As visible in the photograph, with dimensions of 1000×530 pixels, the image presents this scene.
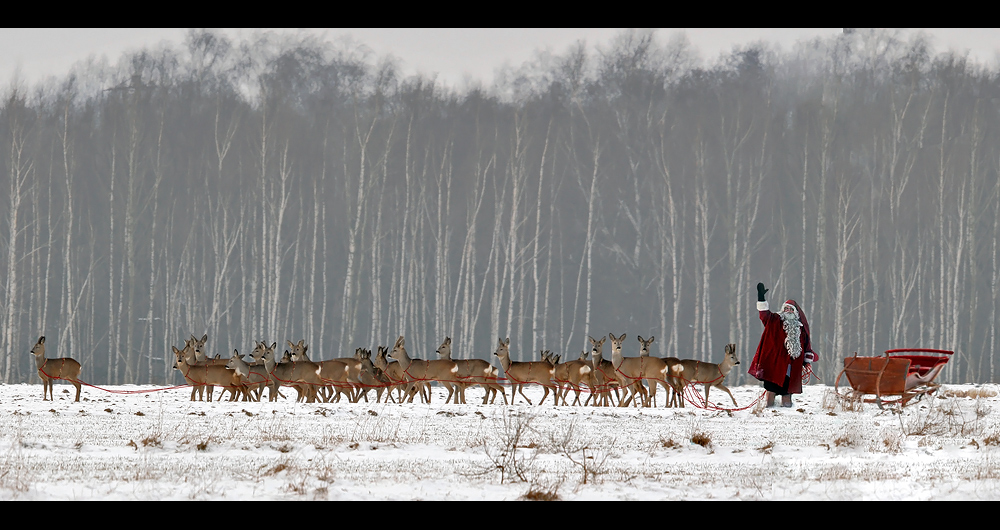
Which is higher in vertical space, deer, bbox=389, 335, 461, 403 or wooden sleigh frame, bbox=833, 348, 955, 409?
wooden sleigh frame, bbox=833, 348, 955, 409

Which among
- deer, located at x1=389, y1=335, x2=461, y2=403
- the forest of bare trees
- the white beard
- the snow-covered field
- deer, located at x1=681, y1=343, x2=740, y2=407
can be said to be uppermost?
the forest of bare trees

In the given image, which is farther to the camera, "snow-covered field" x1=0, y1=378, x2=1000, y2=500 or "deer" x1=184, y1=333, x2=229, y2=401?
"deer" x1=184, y1=333, x2=229, y2=401

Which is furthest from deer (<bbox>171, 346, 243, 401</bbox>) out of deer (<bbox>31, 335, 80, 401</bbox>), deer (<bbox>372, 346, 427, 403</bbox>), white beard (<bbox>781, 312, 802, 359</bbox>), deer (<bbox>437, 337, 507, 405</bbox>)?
white beard (<bbox>781, 312, 802, 359</bbox>)

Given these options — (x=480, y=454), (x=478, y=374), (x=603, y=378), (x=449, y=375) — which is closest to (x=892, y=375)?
(x=603, y=378)

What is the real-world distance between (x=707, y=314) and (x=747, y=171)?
857cm

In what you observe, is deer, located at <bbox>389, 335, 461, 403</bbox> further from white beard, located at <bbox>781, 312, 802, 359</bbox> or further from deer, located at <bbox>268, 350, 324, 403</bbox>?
white beard, located at <bbox>781, 312, 802, 359</bbox>

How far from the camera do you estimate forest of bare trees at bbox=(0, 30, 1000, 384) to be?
36.9m

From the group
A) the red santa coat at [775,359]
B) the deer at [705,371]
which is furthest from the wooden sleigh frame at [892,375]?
the deer at [705,371]

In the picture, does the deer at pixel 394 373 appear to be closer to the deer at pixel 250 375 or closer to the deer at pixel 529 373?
the deer at pixel 529 373

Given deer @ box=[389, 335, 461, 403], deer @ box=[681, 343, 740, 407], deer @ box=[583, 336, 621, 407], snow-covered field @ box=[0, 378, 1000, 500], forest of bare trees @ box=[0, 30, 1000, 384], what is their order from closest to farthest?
snow-covered field @ box=[0, 378, 1000, 500] < deer @ box=[681, 343, 740, 407] < deer @ box=[583, 336, 621, 407] < deer @ box=[389, 335, 461, 403] < forest of bare trees @ box=[0, 30, 1000, 384]

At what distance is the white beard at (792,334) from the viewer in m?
15.4

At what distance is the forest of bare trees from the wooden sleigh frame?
20409mm

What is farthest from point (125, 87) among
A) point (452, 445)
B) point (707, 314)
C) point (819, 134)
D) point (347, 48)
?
point (452, 445)
